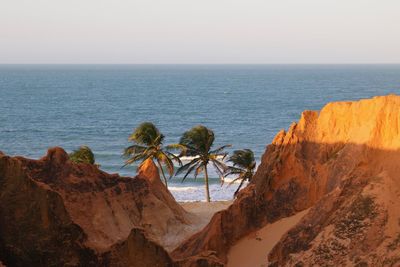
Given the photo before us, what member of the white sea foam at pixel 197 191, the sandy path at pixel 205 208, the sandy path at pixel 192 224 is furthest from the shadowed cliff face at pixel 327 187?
the white sea foam at pixel 197 191

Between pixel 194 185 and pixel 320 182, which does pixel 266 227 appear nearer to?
pixel 320 182

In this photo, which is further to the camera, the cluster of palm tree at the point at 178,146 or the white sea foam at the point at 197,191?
the white sea foam at the point at 197,191

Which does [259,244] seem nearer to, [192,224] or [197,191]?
[192,224]

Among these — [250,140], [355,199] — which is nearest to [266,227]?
[355,199]

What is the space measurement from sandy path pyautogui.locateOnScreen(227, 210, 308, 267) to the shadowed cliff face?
0.33 m

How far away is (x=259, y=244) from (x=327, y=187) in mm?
3740

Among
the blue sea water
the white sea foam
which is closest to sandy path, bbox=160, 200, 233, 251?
the white sea foam

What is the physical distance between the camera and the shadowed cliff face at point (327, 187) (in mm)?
20688

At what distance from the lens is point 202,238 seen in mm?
24734

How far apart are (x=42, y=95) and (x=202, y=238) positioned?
155943 mm

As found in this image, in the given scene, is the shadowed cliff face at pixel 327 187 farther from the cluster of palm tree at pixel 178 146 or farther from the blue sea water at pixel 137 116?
the blue sea water at pixel 137 116

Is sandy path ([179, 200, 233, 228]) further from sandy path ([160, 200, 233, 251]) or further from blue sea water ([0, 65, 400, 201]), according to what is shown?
blue sea water ([0, 65, 400, 201])

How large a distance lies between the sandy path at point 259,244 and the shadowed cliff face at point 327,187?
333mm

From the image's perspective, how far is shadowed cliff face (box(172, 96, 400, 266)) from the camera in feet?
67.9
